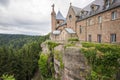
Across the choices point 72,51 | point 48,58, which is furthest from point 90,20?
point 72,51

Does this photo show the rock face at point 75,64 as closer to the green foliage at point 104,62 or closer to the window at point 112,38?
the green foliage at point 104,62

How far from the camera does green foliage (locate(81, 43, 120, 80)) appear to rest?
469 inches

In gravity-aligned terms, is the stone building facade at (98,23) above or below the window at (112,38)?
above

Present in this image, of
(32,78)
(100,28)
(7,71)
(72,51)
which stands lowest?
(32,78)

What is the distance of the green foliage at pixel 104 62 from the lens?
11.9 metres

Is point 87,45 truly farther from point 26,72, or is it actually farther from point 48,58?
point 26,72

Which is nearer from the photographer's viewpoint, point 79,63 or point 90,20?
point 79,63

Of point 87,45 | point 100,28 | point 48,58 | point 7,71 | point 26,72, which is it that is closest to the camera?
point 87,45

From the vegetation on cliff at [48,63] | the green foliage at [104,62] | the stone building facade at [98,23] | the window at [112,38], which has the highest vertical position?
the stone building facade at [98,23]

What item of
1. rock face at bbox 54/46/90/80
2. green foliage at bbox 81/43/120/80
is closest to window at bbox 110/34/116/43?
green foliage at bbox 81/43/120/80

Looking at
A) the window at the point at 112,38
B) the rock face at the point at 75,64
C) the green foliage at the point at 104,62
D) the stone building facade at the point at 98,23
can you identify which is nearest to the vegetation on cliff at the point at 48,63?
the stone building facade at the point at 98,23

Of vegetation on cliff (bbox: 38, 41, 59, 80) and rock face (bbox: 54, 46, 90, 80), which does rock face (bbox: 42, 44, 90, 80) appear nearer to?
rock face (bbox: 54, 46, 90, 80)

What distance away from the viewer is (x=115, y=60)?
12.1 m

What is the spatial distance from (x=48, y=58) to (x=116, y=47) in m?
16.4
